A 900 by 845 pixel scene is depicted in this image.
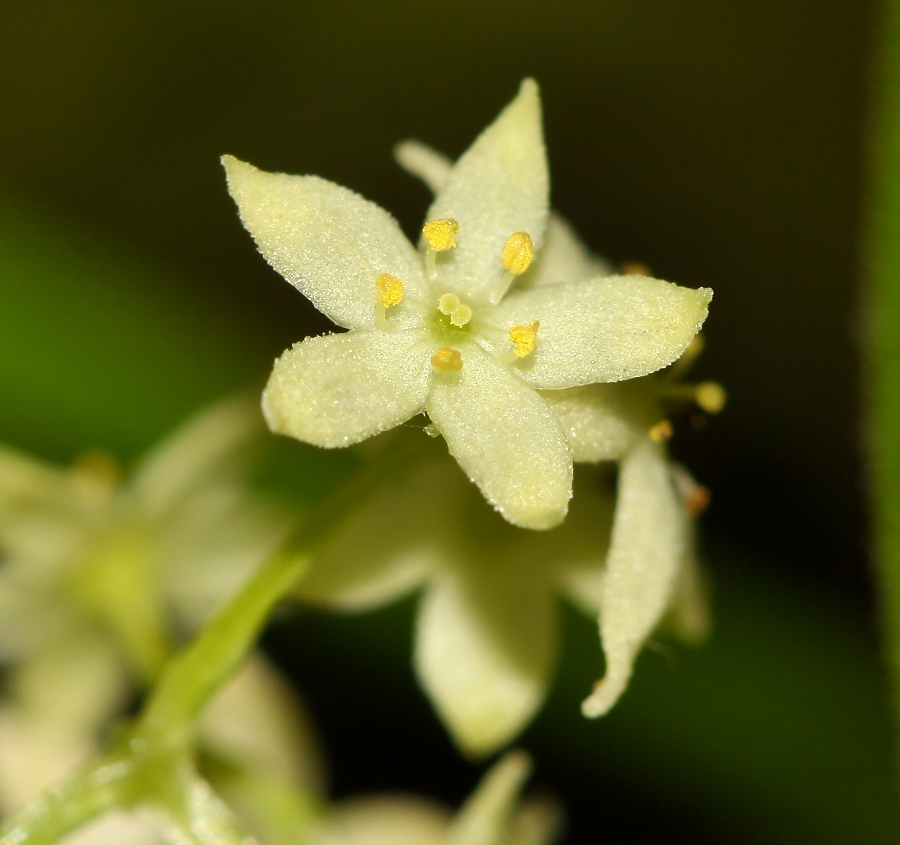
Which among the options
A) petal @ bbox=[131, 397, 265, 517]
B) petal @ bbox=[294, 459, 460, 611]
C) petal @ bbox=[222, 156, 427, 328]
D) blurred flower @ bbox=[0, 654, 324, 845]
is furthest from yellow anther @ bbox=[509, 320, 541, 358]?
blurred flower @ bbox=[0, 654, 324, 845]

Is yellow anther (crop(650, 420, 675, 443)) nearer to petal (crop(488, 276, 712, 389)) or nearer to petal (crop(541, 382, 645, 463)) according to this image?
petal (crop(541, 382, 645, 463))

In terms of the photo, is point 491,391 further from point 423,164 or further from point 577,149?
point 577,149

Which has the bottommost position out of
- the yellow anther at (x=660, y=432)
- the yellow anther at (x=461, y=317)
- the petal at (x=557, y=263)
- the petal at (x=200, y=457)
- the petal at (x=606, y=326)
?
the yellow anther at (x=660, y=432)

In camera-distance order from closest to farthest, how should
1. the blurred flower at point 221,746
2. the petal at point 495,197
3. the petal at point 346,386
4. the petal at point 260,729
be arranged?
the petal at point 346,386 < the petal at point 495,197 < the blurred flower at point 221,746 < the petal at point 260,729

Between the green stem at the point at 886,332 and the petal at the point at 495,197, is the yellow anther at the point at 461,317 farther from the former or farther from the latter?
the green stem at the point at 886,332

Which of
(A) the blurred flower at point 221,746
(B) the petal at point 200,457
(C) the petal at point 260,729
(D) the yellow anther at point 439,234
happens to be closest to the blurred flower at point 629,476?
(D) the yellow anther at point 439,234

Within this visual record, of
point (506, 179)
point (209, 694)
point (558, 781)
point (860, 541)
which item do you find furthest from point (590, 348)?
point (860, 541)

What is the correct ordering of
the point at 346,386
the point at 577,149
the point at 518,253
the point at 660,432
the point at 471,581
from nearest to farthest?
the point at 346,386
the point at 518,253
the point at 660,432
the point at 471,581
the point at 577,149

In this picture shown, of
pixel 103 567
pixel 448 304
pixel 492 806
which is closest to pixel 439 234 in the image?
pixel 448 304
